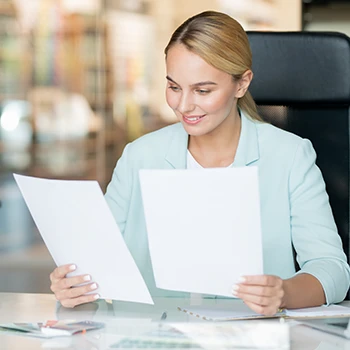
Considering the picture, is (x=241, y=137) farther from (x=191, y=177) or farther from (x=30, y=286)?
(x=30, y=286)

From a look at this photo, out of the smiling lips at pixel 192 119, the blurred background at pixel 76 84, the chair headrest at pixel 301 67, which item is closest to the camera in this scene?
the smiling lips at pixel 192 119

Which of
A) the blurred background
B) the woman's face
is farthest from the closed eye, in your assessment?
the blurred background

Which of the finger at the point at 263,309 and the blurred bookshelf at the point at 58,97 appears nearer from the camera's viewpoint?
the finger at the point at 263,309

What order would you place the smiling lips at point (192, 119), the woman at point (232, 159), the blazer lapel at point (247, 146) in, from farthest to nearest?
the blazer lapel at point (247, 146) → the smiling lips at point (192, 119) → the woman at point (232, 159)

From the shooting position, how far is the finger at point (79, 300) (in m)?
1.41

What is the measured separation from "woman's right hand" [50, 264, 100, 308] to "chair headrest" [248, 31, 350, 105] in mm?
720

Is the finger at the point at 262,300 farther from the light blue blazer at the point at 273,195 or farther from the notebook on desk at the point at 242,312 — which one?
the light blue blazer at the point at 273,195

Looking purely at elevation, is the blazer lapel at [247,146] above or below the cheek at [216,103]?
below

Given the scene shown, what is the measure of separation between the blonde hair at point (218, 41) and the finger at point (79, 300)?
523 millimetres

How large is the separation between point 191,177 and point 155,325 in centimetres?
27

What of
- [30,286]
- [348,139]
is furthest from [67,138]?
[348,139]

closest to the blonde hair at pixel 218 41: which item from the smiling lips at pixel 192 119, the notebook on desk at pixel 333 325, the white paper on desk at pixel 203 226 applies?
the smiling lips at pixel 192 119

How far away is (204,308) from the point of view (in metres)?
1.42

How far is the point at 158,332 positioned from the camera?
4.14 feet
